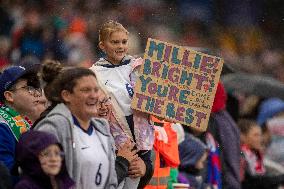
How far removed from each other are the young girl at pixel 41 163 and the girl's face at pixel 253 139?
606cm

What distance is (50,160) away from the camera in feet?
25.2

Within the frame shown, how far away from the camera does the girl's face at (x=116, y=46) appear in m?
9.13

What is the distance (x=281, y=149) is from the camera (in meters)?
15.8

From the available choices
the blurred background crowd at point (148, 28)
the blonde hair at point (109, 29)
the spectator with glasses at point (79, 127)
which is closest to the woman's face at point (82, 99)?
the spectator with glasses at point (79, 127)

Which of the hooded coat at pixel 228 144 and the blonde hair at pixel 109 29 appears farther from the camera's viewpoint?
the hooded coat at pixel 228 144

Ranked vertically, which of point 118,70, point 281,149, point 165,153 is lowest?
point 281,149

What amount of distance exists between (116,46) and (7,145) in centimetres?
104

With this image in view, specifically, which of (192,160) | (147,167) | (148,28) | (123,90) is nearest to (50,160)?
(123,90)

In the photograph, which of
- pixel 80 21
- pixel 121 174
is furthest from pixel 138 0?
pixel 121 174

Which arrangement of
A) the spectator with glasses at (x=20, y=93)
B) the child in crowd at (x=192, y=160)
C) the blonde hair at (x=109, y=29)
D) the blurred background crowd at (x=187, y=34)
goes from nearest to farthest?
the spectator with glasses at (x=20, y=93)
the blonde hair at (x=109, y=29)
the child in crowd at (x=192, y=160)
the blurred background crowd at (x=187, y=34)

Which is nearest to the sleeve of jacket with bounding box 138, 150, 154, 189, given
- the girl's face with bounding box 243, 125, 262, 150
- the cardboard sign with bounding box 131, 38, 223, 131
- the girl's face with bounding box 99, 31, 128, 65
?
the cardboard sign with bounding box 131, 38, 223, 131

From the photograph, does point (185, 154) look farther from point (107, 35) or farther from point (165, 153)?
point (107, 35)

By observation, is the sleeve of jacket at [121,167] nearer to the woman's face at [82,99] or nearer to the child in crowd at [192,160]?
the woman's face at [82,99]

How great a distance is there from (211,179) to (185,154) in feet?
1.07
